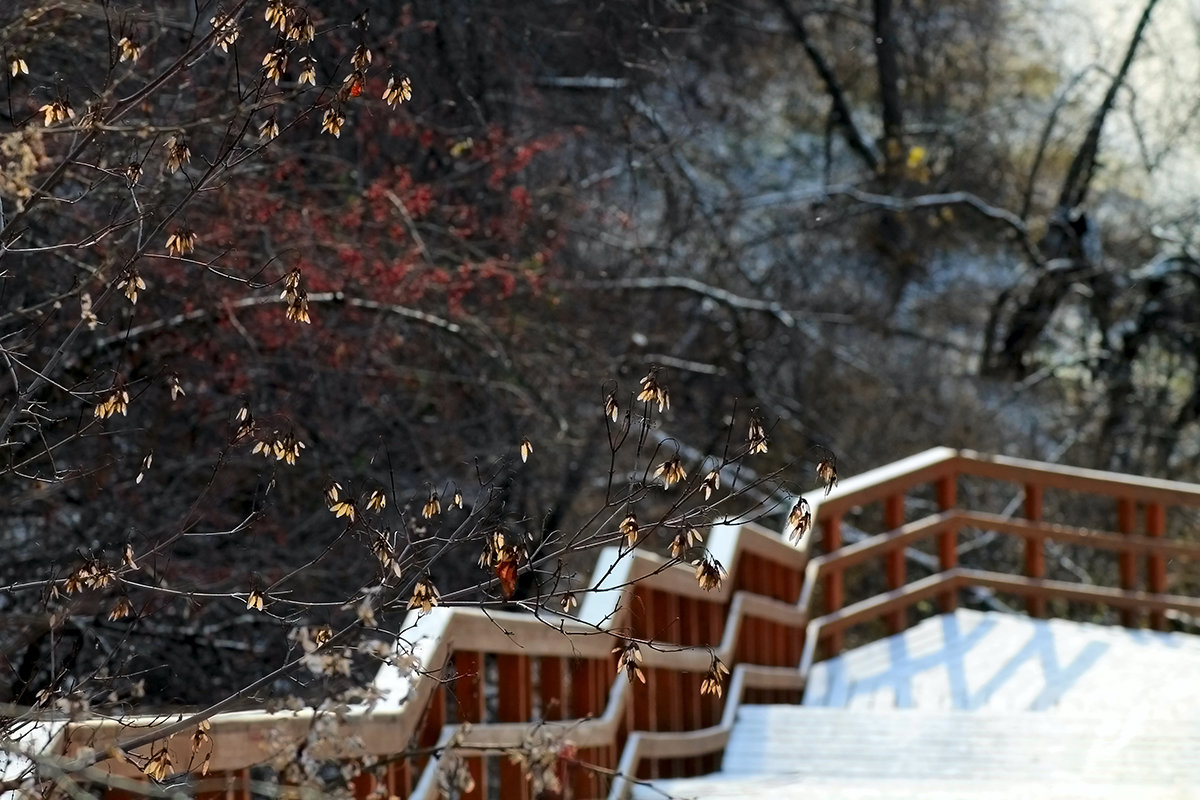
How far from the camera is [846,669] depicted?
9.77m

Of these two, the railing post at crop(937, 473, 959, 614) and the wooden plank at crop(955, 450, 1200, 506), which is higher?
the wooden plank at crop(955, 450, 1200, 506)

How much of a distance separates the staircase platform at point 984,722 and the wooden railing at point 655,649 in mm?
240

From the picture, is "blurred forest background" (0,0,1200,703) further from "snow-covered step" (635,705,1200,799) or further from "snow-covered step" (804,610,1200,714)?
"snow-covered step" (635,705,1200,799)

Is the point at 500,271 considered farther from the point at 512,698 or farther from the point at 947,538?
the point at 512,698

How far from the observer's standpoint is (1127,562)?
1068 centimetres

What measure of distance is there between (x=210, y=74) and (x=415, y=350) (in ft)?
8.19

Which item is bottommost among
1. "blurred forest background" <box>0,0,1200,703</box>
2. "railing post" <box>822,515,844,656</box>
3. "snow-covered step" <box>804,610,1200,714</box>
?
"snow-covered step" <box>804,610,1200,714</box>

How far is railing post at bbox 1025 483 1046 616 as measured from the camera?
1039 centimetres

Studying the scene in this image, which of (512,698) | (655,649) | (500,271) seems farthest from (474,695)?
(500,271)

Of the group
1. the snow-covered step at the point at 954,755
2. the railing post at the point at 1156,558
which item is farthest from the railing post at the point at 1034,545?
the snow-covered step at the point at 954,755

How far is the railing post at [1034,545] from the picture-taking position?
10391 millimetres

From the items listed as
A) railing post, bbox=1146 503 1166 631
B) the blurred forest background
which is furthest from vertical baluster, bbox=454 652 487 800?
railing post, bbox=1146 503 1166 631

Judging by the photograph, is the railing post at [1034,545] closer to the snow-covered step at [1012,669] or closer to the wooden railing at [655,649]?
the wooden railing at [655,649]

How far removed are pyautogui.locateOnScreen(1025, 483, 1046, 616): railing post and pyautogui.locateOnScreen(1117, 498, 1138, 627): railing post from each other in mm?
505
